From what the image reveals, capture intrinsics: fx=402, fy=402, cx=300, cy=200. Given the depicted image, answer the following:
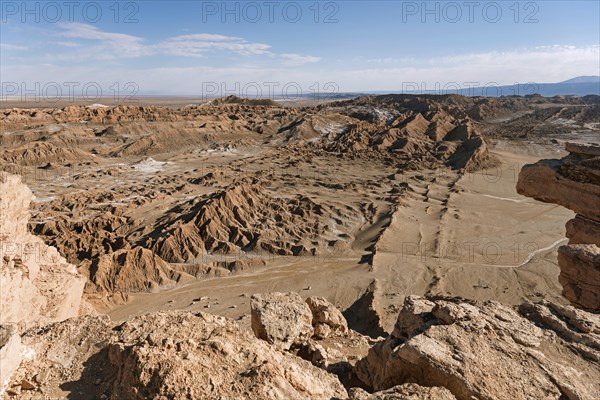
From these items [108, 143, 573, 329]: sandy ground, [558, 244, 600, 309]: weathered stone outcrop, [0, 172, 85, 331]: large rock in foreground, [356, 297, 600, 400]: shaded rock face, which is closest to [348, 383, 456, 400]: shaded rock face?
[356, 297, 600, 400]: shaded rock face

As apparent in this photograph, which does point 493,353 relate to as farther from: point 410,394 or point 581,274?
point 581,274

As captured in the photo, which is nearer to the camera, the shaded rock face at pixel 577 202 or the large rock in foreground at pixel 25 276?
the large rock in foreground at pixel 25 276

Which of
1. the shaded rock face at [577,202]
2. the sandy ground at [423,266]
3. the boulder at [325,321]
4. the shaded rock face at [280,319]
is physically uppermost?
the shaded rock face at [577,202]

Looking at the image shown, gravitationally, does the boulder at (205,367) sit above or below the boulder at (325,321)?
above

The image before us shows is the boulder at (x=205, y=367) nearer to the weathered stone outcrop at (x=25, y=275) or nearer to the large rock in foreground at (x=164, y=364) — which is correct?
the large rock in foreground at (x=164, y=364)

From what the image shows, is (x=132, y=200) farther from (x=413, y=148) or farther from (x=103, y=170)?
(x=413, y=148)

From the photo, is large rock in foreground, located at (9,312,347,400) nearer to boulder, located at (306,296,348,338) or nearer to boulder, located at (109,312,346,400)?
boulder, located at (109,312,346,400)

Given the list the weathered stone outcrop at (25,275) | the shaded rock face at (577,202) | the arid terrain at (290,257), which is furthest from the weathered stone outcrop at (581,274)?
the weathered stone outcrop at (25,275)
